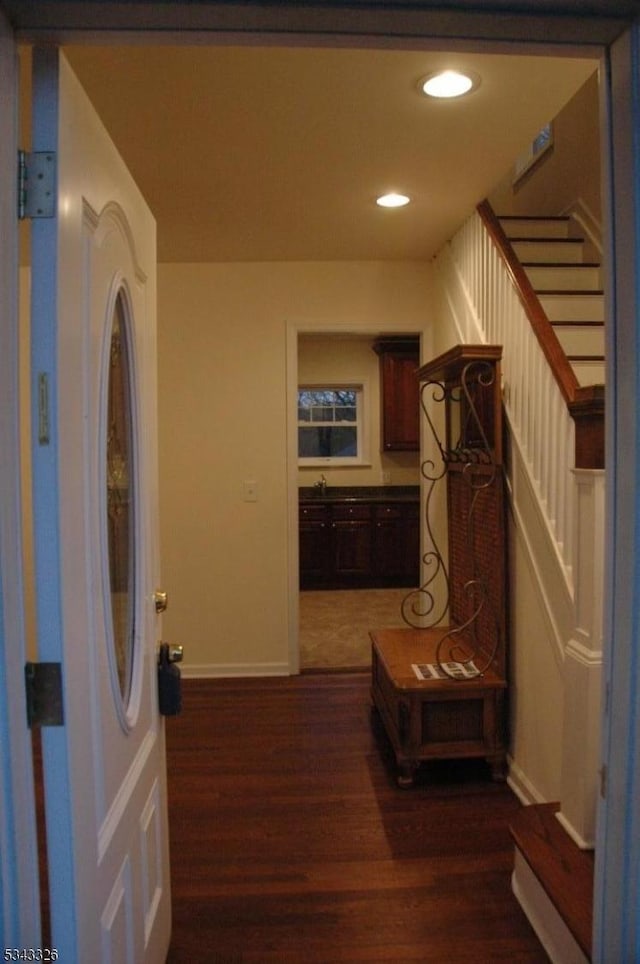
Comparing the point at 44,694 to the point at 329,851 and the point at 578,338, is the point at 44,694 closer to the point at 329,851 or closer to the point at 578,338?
the point at 329,851

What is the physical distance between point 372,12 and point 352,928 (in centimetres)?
227

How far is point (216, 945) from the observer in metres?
1.95

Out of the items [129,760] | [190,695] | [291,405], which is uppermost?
[291,405]

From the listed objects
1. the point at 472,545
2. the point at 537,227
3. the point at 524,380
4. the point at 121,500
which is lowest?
the point at 472,545

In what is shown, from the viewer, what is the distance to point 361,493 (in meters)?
6.87

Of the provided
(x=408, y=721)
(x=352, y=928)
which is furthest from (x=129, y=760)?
(x=408, y=721)

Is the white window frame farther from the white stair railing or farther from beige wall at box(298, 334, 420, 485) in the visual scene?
the white stair railing

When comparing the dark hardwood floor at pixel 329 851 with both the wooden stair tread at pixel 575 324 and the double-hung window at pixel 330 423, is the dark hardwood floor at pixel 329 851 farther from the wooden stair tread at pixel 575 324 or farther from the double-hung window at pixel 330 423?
the double-hung window at pixel 330 423

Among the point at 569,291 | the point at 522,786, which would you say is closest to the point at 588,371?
the point at 569,291

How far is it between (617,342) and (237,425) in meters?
3.37

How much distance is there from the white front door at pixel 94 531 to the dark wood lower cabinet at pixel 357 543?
4.98 m

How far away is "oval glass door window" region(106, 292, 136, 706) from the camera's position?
4.48 feet

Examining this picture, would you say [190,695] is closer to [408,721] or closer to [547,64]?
[408,721]

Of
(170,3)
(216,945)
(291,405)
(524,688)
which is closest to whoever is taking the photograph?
(170,3)
